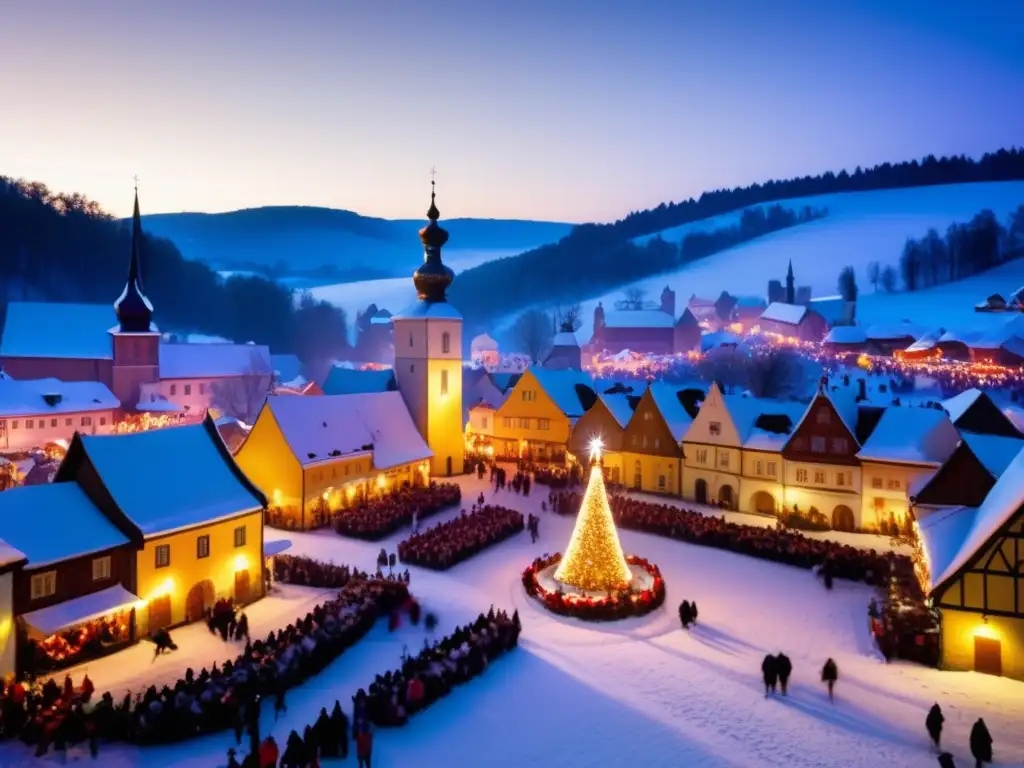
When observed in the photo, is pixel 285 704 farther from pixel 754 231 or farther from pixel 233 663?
pixel 754 231

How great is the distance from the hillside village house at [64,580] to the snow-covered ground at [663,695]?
118 centimetres

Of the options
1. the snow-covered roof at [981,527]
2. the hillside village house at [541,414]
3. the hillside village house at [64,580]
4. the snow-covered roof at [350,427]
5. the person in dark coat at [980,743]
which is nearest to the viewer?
the person in dark coat at [980,743]

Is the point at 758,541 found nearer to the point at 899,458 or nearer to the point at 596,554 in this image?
the point at 899,458

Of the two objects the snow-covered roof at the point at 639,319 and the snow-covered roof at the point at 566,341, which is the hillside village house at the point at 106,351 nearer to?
the snow-covered roof at the point at 566,341

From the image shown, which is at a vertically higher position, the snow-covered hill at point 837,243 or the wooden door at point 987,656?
the snow-covered hill at point 837,243

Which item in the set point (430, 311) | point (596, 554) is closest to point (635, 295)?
point (430, 311)

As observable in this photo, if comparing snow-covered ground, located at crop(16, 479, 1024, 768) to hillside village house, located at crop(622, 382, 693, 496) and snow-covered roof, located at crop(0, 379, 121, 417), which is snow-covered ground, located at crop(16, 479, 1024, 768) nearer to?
hillside village house, located at crop(622, 382, 693, 496)

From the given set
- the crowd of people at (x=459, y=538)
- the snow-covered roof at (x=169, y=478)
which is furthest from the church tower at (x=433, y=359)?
the snow-covered roof at (x=169, y=478)

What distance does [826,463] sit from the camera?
3275 cm

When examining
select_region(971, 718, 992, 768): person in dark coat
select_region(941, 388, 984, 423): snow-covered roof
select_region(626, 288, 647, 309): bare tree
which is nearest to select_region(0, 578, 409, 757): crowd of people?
select_region(971, 718, 992, 768): person in dark coat

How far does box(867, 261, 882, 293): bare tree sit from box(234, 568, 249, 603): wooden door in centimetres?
10175

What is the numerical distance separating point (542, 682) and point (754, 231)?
150 meters

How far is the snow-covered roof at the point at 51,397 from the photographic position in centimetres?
4588

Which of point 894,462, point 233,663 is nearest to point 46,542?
point 233,663
